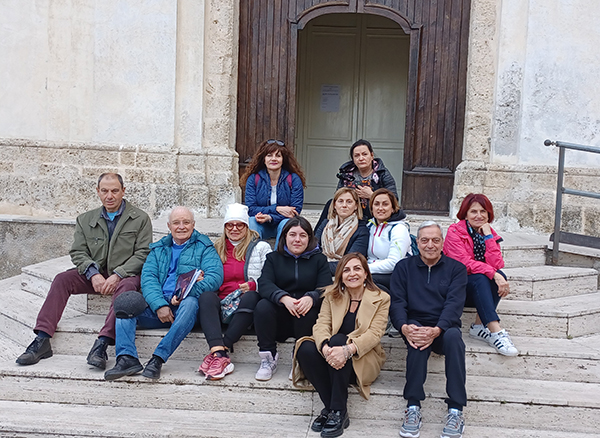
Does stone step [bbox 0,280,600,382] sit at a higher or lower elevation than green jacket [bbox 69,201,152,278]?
lower

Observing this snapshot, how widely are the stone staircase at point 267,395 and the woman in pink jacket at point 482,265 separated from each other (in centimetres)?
10

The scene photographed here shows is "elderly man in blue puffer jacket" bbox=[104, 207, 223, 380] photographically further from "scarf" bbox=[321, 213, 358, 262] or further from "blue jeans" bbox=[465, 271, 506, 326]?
"blue jeans" bbox=[465, 271, 506, 326]

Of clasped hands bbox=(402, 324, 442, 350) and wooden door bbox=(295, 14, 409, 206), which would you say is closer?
clasped hands bbox=(402, 324, 442, 350)

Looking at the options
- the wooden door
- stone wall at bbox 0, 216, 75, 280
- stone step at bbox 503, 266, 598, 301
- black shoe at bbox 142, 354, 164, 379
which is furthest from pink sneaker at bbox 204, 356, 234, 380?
the wooden door

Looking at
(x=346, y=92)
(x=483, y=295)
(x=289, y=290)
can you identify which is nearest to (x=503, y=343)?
(x=483, y=295)

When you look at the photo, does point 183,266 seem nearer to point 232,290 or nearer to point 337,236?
point 232,290

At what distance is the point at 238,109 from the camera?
7430 millimetres

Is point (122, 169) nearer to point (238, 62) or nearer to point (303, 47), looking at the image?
point (238, 62)

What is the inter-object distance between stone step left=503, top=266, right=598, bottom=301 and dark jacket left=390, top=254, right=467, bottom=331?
1.18 meters

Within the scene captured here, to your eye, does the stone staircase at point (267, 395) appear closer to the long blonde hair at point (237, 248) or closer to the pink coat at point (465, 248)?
the pink coat at point (465, 248)

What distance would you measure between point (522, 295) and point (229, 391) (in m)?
2.40

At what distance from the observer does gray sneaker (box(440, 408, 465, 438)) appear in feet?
11.7

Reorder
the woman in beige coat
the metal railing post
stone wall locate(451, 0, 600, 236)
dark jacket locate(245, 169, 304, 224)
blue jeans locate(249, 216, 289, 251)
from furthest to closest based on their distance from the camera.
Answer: stone wall locate(451, 0, 600, 236)
the metal railing post
dark jacket locate(245, 169, 304, 224)
blue jeans locate(249, 216, 289, 251)
the woman in beige coat

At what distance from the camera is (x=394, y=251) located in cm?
440
